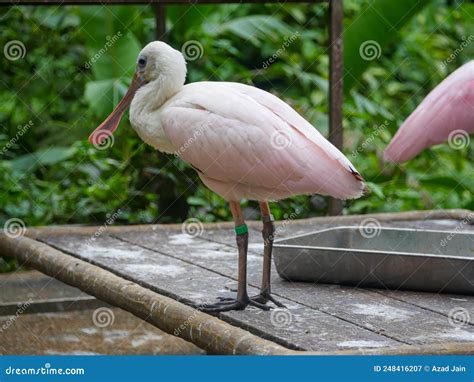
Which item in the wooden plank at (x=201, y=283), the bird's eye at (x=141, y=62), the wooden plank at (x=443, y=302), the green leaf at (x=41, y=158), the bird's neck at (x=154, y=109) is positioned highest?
the wooden plank at (x=443, y=302)

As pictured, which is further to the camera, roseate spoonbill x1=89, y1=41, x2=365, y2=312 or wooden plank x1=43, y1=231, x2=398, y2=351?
roseate spoonbill x1=89, y1=41, x2=365, y2=312

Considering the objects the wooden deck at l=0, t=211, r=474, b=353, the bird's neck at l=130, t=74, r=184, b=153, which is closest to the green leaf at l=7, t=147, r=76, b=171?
the wooden deck at l=0, t=211, r=474, b=353

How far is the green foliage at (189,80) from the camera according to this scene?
7605 mm

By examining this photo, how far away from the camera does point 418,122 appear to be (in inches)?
215

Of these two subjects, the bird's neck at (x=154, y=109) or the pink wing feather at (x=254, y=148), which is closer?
the pink wing feather at (x=254, y=148)

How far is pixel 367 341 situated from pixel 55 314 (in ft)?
10.1

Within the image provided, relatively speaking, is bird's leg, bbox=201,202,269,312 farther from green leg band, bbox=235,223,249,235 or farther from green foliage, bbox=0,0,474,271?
green foliage, bbox=0,0,474,271

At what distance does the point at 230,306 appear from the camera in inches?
174

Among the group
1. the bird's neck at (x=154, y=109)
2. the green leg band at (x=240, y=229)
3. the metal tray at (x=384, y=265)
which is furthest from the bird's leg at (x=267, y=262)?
the bird's neck at (x=154, y=109)

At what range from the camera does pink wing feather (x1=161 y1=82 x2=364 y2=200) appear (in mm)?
4371

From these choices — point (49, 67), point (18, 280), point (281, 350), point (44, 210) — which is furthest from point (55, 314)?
point (281, 350)

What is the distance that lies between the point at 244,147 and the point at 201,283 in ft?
2.84

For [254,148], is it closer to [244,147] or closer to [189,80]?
[244,147]

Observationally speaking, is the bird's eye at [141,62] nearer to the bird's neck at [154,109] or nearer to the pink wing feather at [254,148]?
the bird's neck at [154,109]
